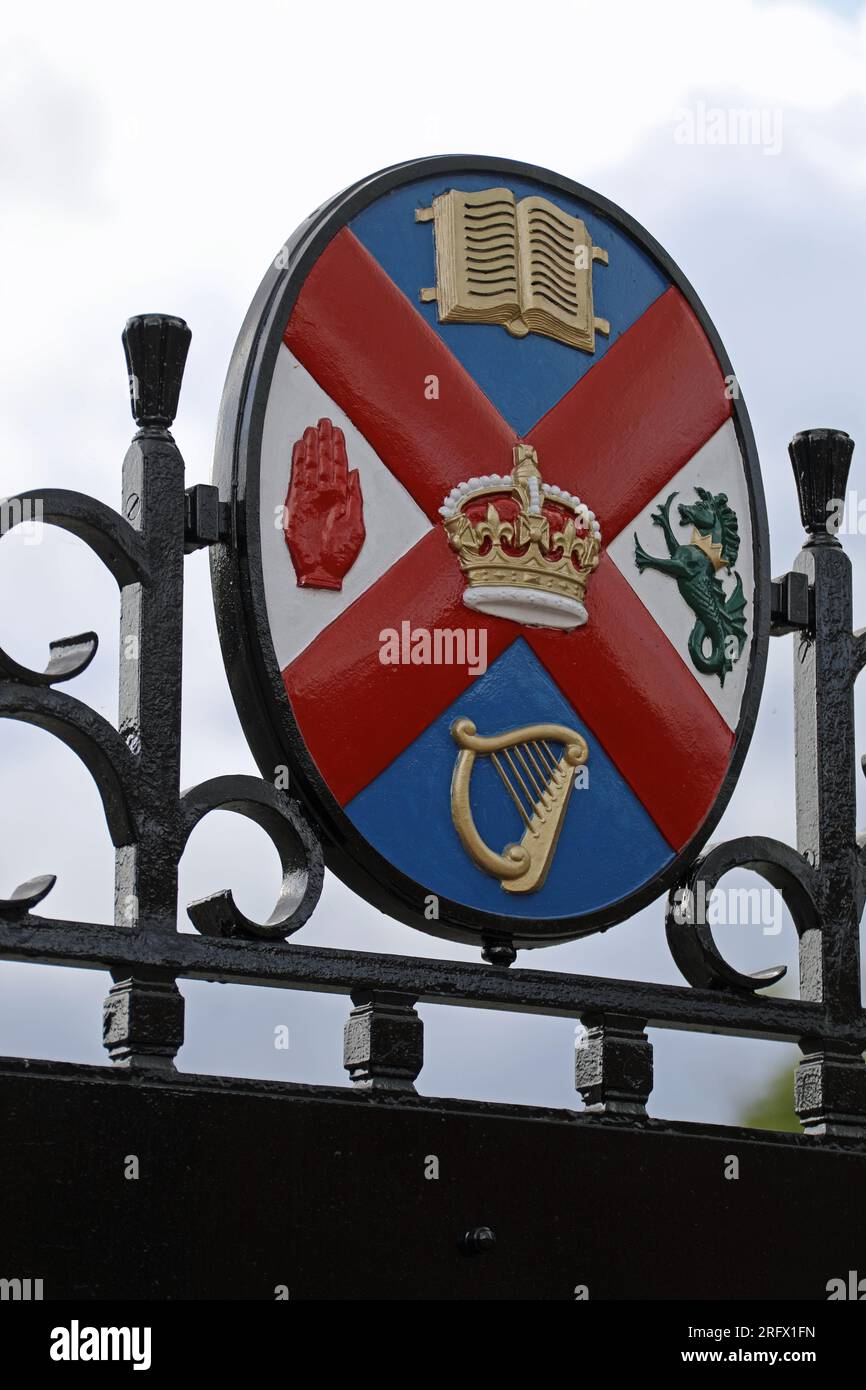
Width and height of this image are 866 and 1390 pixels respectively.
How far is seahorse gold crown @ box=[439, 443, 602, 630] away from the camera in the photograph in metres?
5.95

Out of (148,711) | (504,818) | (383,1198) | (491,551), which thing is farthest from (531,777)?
(383,1198)

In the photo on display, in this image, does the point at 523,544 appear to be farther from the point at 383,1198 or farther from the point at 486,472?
the point at 383,1198

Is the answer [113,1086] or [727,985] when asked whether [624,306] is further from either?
[113,1086]

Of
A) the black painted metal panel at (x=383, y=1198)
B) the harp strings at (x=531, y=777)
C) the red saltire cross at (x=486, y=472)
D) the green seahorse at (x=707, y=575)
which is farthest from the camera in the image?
the green seahorse at (x=707, y=575)

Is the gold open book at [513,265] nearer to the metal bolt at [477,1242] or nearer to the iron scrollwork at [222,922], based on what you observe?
the iron scrollwork at [222,922]

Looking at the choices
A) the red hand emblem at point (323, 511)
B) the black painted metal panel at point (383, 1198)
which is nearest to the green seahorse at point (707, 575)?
the red hand emblem at point (323, 511)

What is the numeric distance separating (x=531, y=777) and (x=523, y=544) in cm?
59

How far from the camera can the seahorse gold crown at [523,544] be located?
5.95 meters

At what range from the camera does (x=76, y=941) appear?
Result: 202 inches

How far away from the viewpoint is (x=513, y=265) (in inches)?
243

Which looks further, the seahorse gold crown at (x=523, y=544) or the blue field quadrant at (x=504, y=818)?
the seahorse gold crown at (x=523, y=544)

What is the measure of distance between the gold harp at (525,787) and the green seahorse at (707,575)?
56 centimetres

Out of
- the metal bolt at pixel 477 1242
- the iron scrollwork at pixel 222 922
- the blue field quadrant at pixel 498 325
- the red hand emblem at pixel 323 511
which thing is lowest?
the metal bolt at pixel 477 1242
